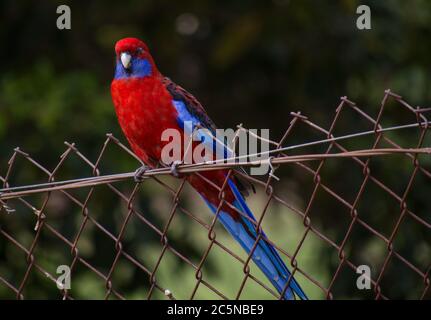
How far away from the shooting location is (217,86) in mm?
5898

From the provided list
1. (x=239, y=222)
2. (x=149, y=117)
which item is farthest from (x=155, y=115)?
(x=239, y=222)

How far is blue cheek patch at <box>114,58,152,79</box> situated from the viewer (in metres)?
3.46

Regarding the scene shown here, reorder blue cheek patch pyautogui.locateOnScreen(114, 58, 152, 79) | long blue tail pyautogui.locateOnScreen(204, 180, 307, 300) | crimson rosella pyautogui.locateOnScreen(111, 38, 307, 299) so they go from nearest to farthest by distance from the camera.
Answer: long blue tail pyautogui.locateOnScreen(204, 180, 307, 300) < crimson rosella pyautogui.locateOnScreen(111, 38, 307, 299) < blue cheek patch pyautogui.locateOnScreen(114, 58, 152, 79)

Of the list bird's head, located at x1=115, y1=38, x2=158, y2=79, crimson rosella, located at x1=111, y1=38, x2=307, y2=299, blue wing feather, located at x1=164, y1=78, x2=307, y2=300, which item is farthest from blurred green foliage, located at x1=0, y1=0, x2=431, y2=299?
blue wing feather, located at x1=164, y1=78, x2=307, y2=300

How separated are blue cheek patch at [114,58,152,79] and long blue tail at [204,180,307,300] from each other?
769mm

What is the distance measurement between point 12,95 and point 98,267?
3.85 ft

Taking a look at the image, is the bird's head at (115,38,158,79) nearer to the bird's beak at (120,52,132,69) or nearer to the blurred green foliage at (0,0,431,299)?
the bird's beak at (120,52,132,69)

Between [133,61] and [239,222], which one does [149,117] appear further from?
[239,222]

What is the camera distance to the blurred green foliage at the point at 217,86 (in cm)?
479

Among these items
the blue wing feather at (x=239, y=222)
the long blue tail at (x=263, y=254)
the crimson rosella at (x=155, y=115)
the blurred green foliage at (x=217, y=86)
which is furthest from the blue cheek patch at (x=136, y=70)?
the blurred green foliage at (x=217, y=86)

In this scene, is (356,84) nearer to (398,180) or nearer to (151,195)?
(398,180)

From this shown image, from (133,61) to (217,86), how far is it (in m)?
2.39

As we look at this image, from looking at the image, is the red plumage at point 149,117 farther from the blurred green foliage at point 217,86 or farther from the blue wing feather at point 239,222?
the blurred green foliage at point 217,86

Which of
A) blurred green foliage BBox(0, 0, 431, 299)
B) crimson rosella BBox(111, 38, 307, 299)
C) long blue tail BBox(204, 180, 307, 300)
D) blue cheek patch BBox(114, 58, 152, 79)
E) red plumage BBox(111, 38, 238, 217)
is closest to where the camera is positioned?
long blue tail BBox(204, 180, 307, 300)
